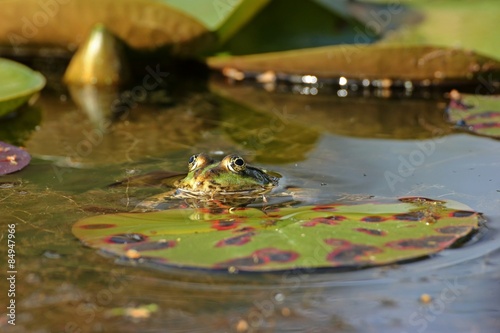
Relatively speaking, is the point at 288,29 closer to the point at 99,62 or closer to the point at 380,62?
the point at 380,62

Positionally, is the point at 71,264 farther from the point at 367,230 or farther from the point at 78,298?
the point at 367,230

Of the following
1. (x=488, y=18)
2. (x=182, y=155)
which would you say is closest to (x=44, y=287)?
(x=182, y=155)

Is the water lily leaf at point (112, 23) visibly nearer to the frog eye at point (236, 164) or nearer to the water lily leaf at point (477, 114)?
the water lily leaf at point (477, 114)

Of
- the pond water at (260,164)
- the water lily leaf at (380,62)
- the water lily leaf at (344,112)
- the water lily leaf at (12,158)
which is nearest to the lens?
the pond water at (260,164)

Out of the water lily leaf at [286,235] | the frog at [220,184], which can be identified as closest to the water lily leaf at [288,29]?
the frog at [220,184]

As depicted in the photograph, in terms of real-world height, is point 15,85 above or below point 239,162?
below

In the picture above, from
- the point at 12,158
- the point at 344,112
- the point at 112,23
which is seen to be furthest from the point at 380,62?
the point at 12,158
